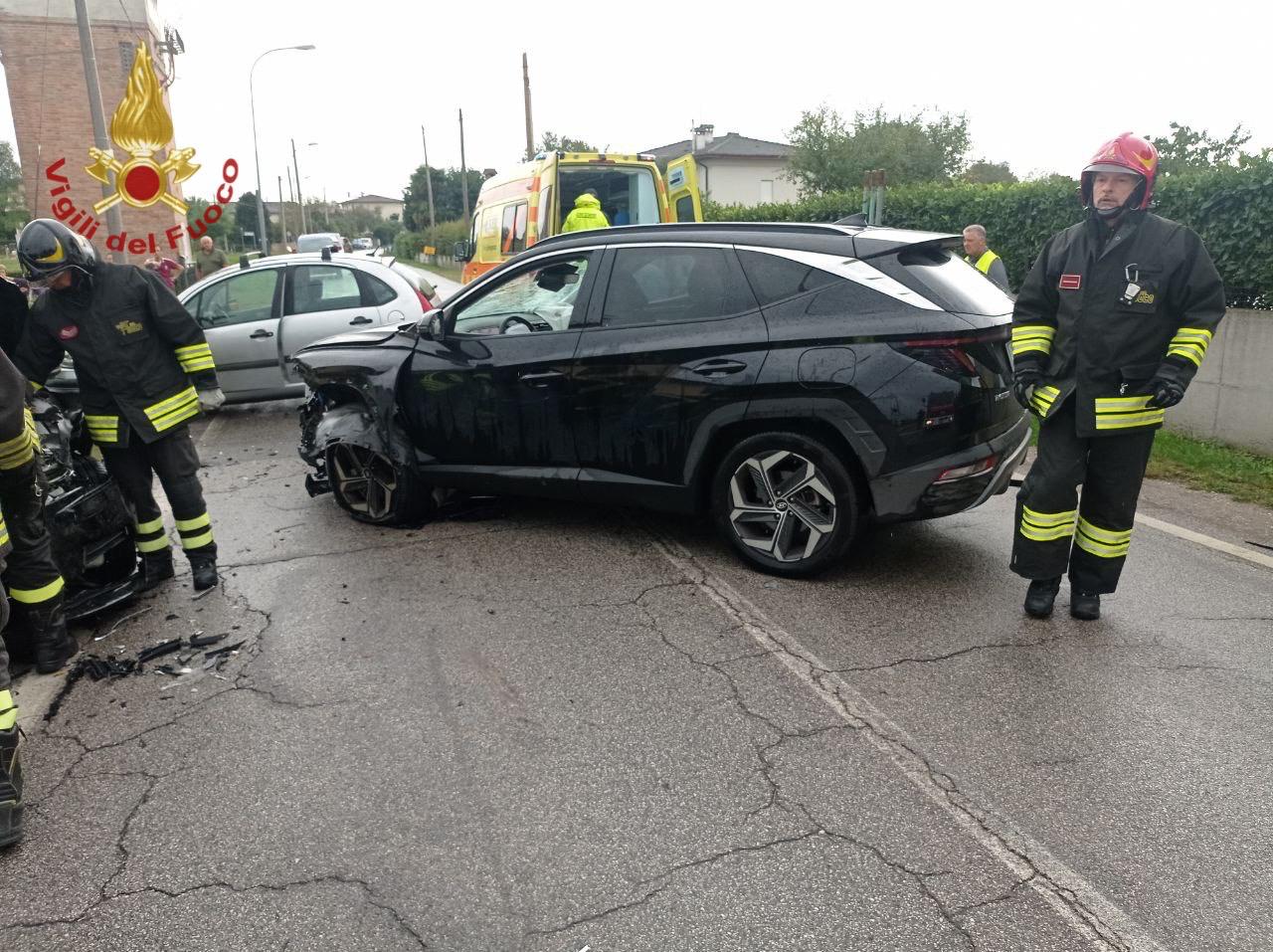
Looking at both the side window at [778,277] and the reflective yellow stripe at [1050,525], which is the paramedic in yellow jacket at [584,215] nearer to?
the side window at [778,277]

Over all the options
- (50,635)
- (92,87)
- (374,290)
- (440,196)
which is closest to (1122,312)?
(50,635)

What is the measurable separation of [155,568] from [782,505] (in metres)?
3.28

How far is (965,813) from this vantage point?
9.00 feet

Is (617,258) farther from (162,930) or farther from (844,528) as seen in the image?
(162,930)

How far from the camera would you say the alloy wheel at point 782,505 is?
14.4 feet

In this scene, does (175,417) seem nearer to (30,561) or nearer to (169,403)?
(169,403)

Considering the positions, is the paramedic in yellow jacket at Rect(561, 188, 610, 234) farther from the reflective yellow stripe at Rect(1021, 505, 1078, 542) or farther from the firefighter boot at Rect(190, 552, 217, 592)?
the reflective yellow stripe at Rect(1021, 505, 1078, 542)

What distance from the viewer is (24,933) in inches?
94.5

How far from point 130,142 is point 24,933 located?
1113cm

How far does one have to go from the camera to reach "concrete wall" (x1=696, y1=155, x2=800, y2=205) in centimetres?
5272

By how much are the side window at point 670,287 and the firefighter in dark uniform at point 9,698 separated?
2.63 metres

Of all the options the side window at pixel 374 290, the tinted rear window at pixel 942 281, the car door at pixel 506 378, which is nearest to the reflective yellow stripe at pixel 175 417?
the car door at pixel 506 378

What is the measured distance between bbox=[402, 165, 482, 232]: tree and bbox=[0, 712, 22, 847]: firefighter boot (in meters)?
76.9

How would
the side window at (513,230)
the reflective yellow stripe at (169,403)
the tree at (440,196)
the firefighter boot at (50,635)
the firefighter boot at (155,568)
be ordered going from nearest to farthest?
the firefighter boot at (50,635), the reflective yellow stripe at (169,403), the firefighter boot at (155,568), the side window at (513,230), the tree at (440,196)
